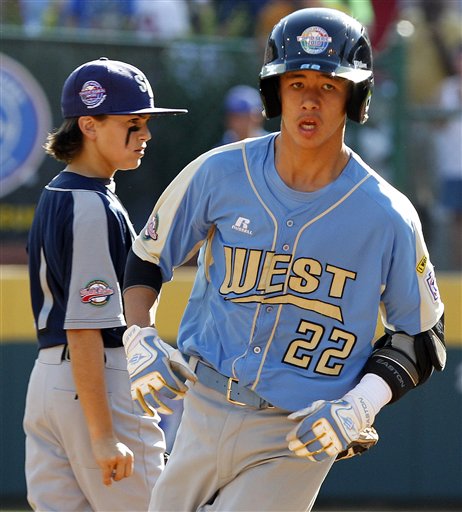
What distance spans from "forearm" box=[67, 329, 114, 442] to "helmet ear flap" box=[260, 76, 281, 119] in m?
1.02

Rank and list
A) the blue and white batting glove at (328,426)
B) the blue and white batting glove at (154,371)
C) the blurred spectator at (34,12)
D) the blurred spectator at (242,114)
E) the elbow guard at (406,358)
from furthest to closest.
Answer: the blurred spectator at (34,12)
the blurred spectator at (242,114)
the elbow guard at (406,358)
the blue and white batting glove at (154,371)
the blue and white batting glove at (328,426)

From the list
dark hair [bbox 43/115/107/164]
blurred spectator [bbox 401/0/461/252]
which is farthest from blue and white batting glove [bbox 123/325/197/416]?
blurred spectator [bbox 401/0/461/252]

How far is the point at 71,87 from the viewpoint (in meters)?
4.23

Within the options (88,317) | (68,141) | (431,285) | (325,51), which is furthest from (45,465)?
(325,51)

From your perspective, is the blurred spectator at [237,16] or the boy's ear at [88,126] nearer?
the boy's ear at [88,126]

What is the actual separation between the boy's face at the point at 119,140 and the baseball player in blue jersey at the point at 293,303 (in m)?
0.70

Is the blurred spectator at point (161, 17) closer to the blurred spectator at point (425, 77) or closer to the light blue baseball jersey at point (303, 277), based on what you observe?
the blurred spectator at point (425, 77)

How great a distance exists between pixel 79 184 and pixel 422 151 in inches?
164

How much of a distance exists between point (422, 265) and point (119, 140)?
4.34 ft

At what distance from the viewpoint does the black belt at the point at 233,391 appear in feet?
11.2

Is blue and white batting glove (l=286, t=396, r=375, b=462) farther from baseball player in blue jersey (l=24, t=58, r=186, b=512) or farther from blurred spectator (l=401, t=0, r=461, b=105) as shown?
blurred spectator (l=401, t=0, r=461, b=105)

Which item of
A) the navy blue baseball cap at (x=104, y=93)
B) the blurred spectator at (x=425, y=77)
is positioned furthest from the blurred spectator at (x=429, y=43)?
the navy blue baseball cap at (x=104, y=93)

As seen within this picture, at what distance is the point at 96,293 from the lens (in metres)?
3.98

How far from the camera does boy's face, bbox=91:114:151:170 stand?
4.20m
